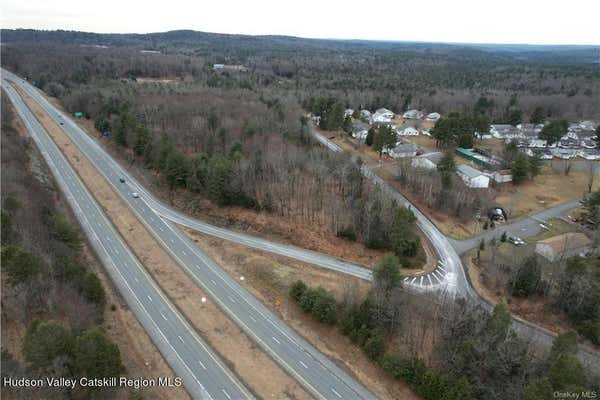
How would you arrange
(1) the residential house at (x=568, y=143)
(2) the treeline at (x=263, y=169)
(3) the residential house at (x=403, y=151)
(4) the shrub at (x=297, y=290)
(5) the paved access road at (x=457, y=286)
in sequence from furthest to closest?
(1) the residential house at (x=568, y=143)
(3) the residential house at (x=403, y=151)
(2) the treeline at (x=263, y=169)
(4) the shrub at (x=297, y=290)
(5) the paved access road at (x=457, y=286)

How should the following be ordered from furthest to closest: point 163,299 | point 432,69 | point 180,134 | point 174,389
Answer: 1. point 432,69
2. point 180,134
3. point 163,299
4. point 174,389

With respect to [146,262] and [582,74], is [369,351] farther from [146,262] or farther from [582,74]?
[582,74]

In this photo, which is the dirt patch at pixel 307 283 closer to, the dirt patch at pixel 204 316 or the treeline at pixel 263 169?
the dirt patch at pixel 204 316

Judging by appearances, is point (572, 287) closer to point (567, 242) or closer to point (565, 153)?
point (567, 242)

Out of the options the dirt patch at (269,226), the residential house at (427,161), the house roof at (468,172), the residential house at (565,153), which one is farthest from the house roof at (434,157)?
the residential house at (565,153)

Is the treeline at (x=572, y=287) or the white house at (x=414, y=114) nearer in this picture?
the treeline at (x=572, y=287)

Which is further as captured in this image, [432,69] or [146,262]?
[432,69]

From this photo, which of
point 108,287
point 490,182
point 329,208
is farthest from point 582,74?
point 108,287
